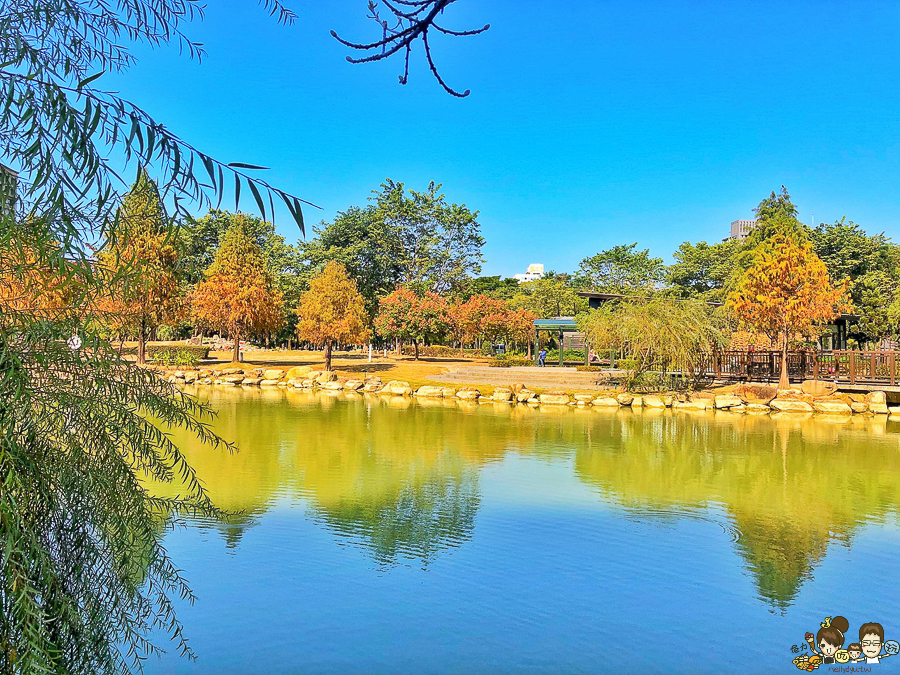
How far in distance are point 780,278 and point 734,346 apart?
19.6 ft

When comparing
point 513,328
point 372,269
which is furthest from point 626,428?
point 372,269

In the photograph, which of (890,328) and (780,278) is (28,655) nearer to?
(780,278)

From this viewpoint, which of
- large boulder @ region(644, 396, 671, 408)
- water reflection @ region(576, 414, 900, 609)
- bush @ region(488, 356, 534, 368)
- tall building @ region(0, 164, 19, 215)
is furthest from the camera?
bush @ region(488, 356, 534, 368)

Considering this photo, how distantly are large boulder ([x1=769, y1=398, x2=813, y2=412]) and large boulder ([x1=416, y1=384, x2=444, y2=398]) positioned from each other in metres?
9.02

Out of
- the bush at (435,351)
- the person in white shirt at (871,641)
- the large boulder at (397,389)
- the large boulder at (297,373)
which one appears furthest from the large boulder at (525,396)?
the bush at (435,351)

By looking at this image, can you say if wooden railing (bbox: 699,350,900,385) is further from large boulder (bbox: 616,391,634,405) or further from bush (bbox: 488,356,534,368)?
bush (bbox: 488,356,534,368)

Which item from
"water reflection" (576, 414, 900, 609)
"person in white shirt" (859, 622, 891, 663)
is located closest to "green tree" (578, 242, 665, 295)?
"water reflection" (576, 414, 900, 609)

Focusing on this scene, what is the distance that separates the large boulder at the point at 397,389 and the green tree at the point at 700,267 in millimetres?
18126

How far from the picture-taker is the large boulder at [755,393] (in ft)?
59.1

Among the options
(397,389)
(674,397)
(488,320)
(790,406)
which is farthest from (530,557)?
(488,320)

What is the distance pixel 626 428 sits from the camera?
1405cm

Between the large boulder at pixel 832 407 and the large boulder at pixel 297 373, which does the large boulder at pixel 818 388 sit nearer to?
the large boulder at pixel 832 407

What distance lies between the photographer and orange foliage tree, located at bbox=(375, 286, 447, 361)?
2883 cm

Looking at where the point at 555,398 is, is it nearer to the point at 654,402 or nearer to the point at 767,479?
the point at 654,402
